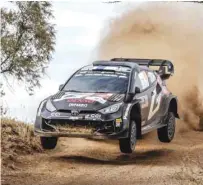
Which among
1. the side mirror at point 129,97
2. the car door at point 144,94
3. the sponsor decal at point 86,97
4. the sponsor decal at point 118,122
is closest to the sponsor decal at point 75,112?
the sponsor decal at point 86,97

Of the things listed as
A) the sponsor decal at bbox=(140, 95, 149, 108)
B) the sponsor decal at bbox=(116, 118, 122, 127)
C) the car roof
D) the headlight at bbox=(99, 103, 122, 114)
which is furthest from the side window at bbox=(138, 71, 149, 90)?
the sponsor decal at bbox=(116, 118, 122, 127)

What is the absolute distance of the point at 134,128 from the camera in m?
13.2

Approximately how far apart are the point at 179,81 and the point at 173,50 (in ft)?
4.58

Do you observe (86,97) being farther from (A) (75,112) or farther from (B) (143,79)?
(B) (143,79)

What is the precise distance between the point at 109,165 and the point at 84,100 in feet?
5.20

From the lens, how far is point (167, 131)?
49.1 feet

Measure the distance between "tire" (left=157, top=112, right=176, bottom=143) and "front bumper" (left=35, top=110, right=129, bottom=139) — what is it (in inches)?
93.7

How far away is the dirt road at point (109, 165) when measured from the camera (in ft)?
39.6

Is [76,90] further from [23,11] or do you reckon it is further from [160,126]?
[23,11]

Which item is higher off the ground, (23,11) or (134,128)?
(23,11)

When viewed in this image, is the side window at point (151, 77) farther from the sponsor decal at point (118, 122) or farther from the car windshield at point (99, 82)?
the sponsor decal at point (118, 122)

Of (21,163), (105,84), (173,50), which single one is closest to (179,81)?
(173,50)

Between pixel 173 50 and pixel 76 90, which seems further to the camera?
pixel 173 50

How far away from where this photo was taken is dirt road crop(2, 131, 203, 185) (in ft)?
39.6
